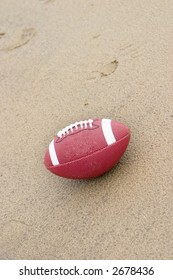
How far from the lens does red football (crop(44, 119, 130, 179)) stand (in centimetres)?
203

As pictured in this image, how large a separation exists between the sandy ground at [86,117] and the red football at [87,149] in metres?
0.15

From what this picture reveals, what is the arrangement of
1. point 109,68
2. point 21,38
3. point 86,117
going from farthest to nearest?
point 21,38 → point 109,68 → point 86,117

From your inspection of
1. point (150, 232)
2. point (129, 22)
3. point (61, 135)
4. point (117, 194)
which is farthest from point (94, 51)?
point (150, 232)

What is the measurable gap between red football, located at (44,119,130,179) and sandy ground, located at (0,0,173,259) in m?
0.15

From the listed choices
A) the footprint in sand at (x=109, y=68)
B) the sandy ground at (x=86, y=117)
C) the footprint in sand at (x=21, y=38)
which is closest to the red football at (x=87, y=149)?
the sandy ground at (x=86, y=117)

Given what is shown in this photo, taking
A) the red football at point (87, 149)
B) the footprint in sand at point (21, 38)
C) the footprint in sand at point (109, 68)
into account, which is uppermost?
the footprint in sand at point (21, 38)

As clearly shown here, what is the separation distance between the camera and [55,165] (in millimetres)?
2072

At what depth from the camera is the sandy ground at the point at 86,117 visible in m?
1.97

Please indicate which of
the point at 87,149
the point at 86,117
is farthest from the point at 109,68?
the point at 87,149

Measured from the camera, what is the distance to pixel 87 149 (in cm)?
203

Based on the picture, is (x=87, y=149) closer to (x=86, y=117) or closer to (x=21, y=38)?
(x=86, y=117)

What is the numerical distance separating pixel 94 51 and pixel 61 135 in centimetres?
105

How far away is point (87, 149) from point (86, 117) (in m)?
0.53

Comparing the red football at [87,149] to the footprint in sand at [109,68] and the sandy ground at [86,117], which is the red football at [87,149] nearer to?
the sandy ground at [86,117]
